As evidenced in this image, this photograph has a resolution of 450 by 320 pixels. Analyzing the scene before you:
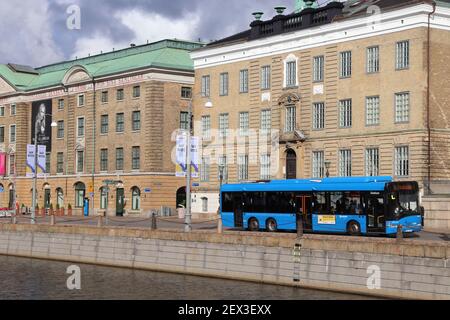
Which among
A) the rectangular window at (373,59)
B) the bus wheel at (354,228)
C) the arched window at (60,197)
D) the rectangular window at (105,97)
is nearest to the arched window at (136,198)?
the rectangular window at (105,97)

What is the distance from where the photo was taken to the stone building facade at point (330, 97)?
58.0 meters

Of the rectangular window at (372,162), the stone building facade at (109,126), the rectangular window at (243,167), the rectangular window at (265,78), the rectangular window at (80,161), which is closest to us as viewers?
the rectangular window at (372,162)

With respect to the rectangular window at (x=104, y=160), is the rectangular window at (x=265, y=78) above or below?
above

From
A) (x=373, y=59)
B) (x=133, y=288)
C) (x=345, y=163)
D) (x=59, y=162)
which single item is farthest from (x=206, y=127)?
(x=133, y=288)

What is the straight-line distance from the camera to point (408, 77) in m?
58.3

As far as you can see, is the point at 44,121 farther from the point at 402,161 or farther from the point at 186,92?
the point at 402,161

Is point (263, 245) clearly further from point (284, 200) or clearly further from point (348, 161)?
point (348, 161)

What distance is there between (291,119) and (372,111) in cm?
813

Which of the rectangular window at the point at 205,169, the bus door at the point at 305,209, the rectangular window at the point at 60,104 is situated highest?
the rectangular window at the point at 60,104

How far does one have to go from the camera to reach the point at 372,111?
60688 mm

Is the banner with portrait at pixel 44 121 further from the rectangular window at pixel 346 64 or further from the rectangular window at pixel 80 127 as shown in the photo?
the rectangular window at pixel 346 64

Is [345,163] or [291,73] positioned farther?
[291,73]

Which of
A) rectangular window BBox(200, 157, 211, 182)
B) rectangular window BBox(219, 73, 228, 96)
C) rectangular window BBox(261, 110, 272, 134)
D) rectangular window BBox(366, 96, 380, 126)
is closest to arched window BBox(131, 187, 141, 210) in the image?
rectangular window BBox(200, 157, 211, 182)

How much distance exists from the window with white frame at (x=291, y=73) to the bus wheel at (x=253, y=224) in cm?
1784
